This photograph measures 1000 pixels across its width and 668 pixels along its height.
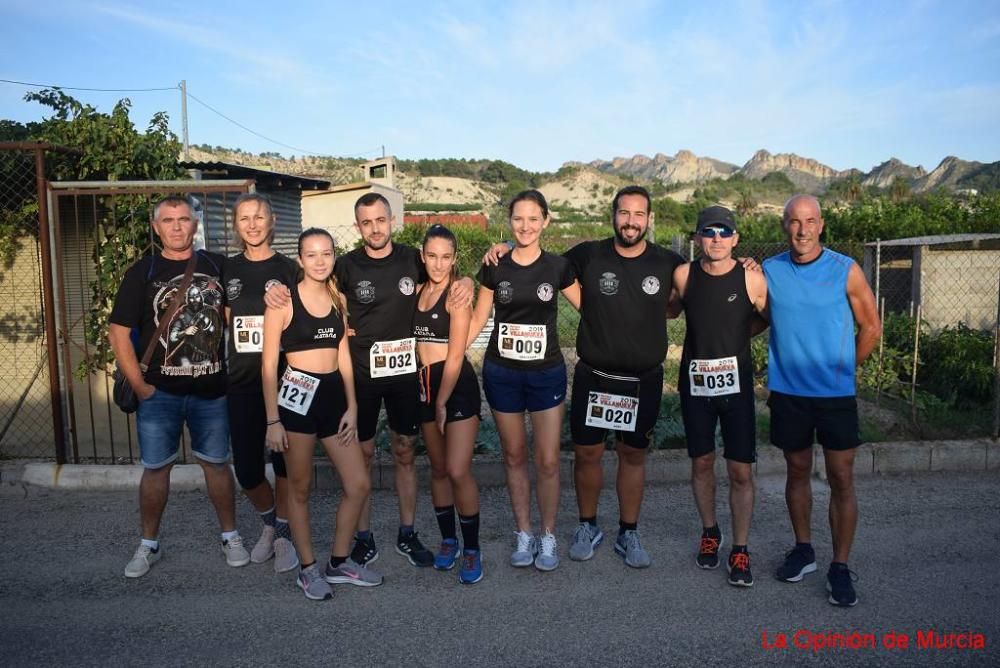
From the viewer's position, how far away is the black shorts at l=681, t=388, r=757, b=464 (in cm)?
410

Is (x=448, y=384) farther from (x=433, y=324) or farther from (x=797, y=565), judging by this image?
(x=797, y=565)

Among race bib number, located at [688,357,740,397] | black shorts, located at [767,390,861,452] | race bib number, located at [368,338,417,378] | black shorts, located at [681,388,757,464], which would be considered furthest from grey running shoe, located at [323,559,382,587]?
black shorts, located at [767,390,861,452]

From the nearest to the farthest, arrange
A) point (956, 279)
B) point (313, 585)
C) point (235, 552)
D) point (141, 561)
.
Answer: point (313, 585), point (141, 561), point (235, 552), point (956, 279)

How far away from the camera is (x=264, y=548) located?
445 centimetres

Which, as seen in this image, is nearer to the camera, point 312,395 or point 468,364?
point 312,395

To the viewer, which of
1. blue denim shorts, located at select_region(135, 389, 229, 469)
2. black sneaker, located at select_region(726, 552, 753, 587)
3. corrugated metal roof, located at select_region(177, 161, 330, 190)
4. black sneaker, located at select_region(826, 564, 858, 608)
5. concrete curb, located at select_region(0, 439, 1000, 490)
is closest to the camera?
black sneaker, located at select_region(826, 564, 858, 608)

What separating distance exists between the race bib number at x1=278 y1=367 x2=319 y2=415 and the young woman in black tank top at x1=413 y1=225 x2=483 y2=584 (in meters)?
0.66

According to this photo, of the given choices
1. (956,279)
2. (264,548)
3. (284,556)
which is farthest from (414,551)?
(956,279)

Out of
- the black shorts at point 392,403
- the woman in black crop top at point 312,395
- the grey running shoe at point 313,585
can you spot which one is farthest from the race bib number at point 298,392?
the grey running shoe at point 313,585

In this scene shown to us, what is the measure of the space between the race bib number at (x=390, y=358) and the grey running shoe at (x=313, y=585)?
1124 mm

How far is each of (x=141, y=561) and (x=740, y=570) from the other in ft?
11.3

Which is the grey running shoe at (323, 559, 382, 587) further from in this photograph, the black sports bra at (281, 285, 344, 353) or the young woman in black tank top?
the black sports bra at (281, 285, 344, 353)

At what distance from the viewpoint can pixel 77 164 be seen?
6754mm

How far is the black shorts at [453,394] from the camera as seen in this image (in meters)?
4.12
